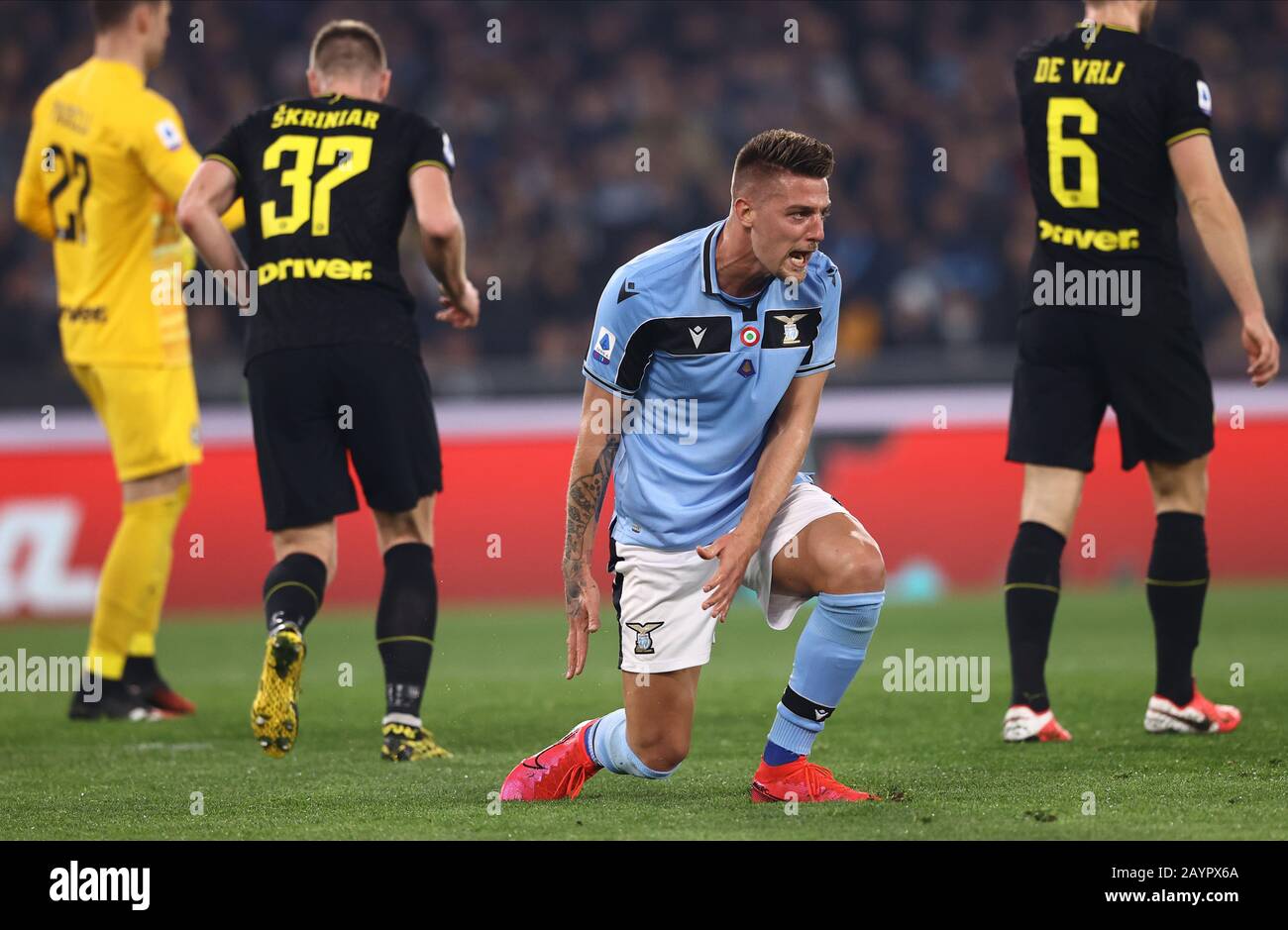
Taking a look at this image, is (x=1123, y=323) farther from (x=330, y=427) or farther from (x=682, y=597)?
(x=330, y=427)

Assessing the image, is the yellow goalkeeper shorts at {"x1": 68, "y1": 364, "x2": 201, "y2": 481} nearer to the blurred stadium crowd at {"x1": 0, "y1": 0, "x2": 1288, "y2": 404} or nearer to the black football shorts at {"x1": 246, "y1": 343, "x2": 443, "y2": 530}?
the black football shorts at {"x1": 246, "y1": 343, "x2": 443, "y2": 530}

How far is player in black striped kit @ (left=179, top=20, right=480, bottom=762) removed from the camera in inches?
204

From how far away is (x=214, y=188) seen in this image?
525cm

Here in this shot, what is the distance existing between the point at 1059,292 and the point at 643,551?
1.73m

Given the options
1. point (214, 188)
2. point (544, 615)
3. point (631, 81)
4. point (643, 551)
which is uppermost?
point (631, 81)

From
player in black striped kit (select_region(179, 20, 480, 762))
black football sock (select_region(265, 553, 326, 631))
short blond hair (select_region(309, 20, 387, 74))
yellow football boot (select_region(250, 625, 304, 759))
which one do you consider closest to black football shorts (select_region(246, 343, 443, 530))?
player in black striped kit (select_region(179, 20, 480, 762))

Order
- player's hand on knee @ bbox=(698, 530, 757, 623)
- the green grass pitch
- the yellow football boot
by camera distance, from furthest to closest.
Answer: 1. the yellow football boot
2. player's hand on knee @ bbox=(698, 530, 757, 623)
3. the green grass pitch

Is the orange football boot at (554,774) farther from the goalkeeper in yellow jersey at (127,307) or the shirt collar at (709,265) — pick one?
the goalkeeper in yellow jersey at (127,307)

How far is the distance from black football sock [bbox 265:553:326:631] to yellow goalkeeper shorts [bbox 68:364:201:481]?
56.5 inches

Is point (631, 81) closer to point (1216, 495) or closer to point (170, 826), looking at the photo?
point (1216, 495)

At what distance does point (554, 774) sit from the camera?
436cm

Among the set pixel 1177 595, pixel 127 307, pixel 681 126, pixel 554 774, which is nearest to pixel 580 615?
pixel 554 774
